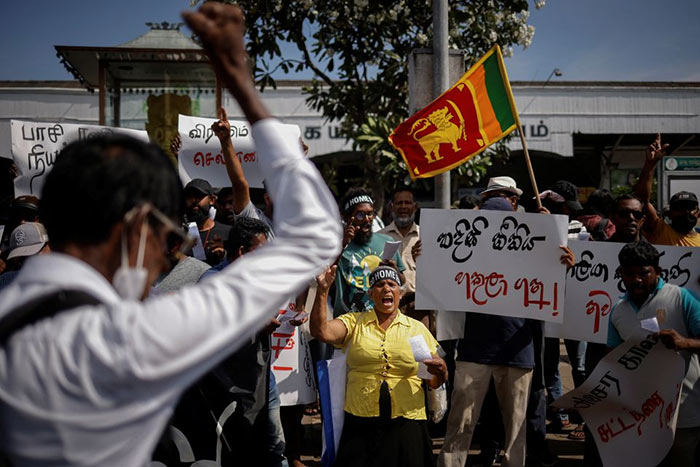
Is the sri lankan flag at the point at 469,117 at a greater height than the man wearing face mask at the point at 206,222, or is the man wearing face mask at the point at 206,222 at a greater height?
the sri lankan flag at the point at 469,117

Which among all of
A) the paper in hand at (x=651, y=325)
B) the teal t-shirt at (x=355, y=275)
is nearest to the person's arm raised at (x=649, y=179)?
the paper in hand at (x=651, y=325)

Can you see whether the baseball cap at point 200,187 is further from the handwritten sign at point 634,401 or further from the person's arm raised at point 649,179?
the person's arm raised at point 649,179

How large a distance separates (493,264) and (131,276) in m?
4.11

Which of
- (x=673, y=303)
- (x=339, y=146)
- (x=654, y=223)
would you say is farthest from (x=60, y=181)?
(x=339, y=146)

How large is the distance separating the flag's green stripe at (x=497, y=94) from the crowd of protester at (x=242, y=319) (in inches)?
26.9

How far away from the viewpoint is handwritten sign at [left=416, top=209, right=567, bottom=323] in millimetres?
4844

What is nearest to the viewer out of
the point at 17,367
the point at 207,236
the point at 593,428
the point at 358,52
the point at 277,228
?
the point at 17,367

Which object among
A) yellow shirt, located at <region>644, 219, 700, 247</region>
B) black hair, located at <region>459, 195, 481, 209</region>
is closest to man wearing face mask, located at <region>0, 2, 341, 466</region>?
yellow shirt, located at <region>644, 219, 700, 247</region>

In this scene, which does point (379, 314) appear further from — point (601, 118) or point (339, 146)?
point (601, 118)

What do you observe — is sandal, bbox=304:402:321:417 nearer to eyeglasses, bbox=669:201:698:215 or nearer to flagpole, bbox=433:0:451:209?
flagpole, bbox=433:0:451:209

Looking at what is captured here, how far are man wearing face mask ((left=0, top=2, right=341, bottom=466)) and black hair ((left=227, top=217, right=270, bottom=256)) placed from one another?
287cm

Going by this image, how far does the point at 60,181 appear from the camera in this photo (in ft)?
4.14

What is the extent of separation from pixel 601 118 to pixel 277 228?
858 inches

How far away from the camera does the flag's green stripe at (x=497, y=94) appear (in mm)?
5586
